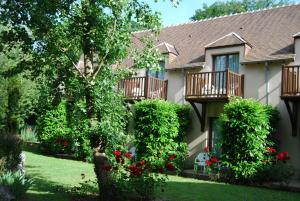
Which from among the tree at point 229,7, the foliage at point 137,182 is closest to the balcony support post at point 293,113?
the foliage at point 137,182

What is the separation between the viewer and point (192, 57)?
21312 millimetres

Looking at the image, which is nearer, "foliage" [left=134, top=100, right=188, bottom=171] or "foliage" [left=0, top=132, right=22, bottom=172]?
"foliage" [left=0, top=132, right=22, bottom=172]

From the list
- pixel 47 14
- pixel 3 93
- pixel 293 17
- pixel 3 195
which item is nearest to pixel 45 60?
pixel 47 14

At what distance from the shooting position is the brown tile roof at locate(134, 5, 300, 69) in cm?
1859

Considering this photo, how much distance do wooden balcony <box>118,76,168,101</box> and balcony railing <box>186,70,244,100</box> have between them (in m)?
2.85

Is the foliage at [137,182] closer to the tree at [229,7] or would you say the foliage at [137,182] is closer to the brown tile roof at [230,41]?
the brown tile roof at [230,41]

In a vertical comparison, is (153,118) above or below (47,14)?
below

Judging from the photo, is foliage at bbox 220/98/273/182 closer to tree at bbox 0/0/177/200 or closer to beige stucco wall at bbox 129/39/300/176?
beige stucco wall at bbox 129/39/300/176

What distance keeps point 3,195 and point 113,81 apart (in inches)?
142

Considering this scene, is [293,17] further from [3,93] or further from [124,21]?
[3,93]

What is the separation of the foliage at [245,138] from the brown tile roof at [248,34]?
3038 millimetres

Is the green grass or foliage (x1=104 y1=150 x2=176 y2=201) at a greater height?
foliage (x1=104 y1=150 x2=176 y2=201)

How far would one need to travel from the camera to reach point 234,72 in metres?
19.2

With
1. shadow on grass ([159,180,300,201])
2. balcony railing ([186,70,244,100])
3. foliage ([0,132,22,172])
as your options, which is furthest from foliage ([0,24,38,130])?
shadow on grass ([159,180,300,201])
